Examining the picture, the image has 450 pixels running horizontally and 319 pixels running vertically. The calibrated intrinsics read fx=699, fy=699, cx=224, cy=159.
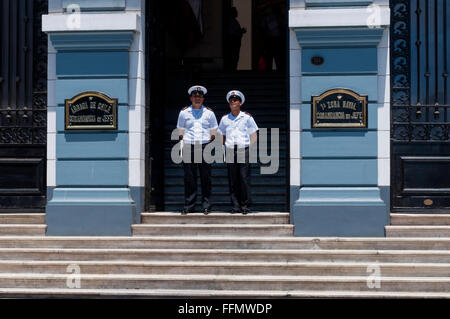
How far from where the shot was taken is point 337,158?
11.0m

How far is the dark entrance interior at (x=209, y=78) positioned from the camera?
12258 millimetres

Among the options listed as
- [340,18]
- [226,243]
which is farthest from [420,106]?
[226,243]

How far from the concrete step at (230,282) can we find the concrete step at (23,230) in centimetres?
124

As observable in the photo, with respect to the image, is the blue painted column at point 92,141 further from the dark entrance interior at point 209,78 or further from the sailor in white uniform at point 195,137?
the sailor in white uniform at point 195,137

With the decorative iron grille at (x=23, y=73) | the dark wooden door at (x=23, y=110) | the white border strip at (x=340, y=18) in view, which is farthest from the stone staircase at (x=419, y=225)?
the decorative iron grille at (x=23, y=73)

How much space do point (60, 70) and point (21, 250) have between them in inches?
118

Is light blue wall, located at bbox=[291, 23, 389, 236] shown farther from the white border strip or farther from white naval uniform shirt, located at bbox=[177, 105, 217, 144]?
white naval uniform shirt, located at bbox=[177, 105, 217, 144]

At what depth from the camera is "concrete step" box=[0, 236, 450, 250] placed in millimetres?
10461

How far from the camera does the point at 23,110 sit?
38.9ft

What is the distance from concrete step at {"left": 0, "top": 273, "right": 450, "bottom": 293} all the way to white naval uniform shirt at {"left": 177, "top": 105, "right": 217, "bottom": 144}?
2.50 m

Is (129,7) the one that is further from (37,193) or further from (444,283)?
(444,283)

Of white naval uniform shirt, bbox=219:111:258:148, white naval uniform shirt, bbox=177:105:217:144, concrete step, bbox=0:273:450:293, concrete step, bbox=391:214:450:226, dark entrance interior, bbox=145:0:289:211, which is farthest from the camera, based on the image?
dark entrance interior, bbox=145:0:289:211

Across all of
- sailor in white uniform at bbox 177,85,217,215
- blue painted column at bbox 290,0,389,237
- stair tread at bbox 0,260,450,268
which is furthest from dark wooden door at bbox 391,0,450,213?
sailor in white uniform at bbox 177,85,217,215

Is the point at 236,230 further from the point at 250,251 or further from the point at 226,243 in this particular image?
the point at 250,251
